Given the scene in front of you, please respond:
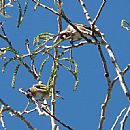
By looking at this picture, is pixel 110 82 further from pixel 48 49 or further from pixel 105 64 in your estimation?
pixel 48 49

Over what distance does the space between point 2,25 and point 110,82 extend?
1182 mm

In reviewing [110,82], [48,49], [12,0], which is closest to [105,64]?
[110,82]

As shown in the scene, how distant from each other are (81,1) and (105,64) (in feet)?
1.20

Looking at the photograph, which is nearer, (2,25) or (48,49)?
(48,49)

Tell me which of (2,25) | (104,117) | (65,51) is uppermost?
(2,25)

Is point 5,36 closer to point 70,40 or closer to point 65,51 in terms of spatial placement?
point 70,40

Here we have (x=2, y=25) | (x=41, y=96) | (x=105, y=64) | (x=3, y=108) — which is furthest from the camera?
(x=41, y=96)

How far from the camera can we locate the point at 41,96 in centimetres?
362

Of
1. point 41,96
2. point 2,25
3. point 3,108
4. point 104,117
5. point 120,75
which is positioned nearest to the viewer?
point 120,75

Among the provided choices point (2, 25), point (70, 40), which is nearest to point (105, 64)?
point (70, 40)

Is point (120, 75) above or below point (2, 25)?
below

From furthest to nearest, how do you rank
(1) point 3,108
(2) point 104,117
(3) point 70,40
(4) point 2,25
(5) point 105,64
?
A: (4) point 2,25 → (3) point 70,40 → (1) point 3,108 → (2) point 104,117 → (5) point 105,64

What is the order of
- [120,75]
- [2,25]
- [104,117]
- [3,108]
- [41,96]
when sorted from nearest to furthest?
[120,75] → [104,117] → [3,108] → [2,25] → [41,96]

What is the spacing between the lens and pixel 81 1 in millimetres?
2424
